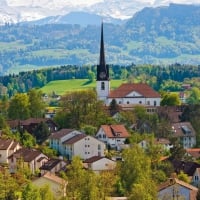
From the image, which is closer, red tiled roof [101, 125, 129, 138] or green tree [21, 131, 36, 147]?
green tree [21, 131, 36, 147]

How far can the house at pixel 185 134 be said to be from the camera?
93.1m

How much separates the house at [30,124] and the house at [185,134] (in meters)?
12.4

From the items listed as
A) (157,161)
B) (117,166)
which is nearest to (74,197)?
(117,166)

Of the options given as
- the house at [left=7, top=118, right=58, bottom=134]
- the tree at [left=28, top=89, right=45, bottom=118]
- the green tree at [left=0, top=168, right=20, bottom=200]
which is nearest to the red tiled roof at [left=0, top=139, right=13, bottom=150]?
the house at [left=7, top=118, right=58, bottom=134]

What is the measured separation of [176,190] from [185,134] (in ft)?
103

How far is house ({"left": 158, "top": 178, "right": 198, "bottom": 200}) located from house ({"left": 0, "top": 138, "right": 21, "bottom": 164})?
18640 millimetres

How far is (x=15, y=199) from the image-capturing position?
58.4 meters

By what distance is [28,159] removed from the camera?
251 feet

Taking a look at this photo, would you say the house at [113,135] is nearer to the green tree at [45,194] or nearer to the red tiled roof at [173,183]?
the red tiled roof at [173,183]

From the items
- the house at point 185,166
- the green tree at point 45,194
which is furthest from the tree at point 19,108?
the green tree at point 45,194

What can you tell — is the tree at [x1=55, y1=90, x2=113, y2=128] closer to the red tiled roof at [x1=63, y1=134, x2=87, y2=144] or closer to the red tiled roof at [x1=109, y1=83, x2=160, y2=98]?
the red tiled roof at [x1=63, y1=134, x2=87, y2=144]

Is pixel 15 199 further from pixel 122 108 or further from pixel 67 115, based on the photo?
pixel 122 108

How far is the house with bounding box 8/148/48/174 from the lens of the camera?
76.2m

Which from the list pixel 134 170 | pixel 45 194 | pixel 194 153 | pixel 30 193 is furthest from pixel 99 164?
pixel 30 193
